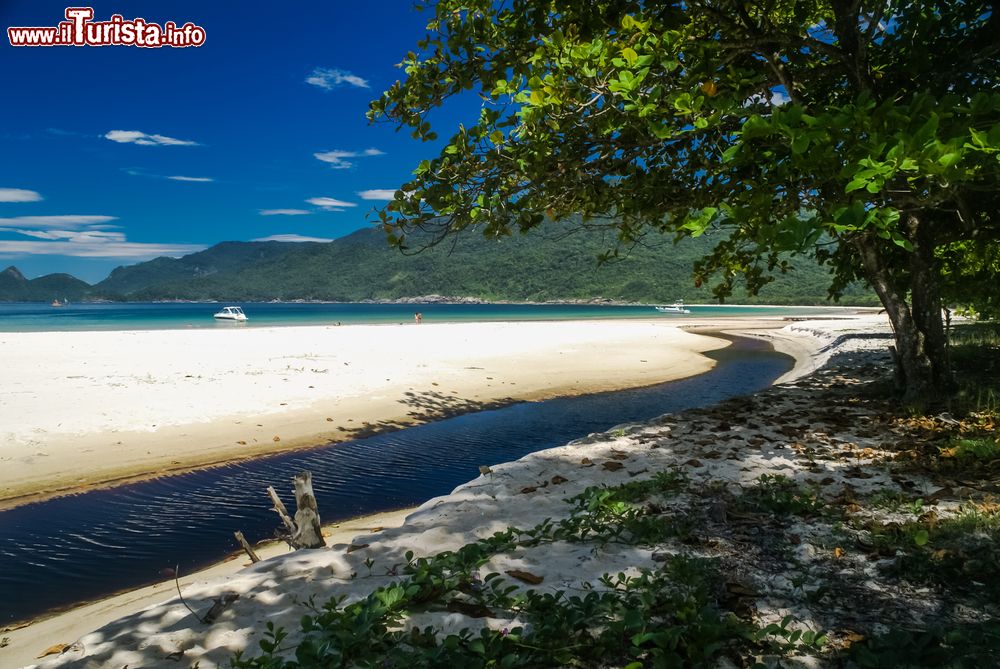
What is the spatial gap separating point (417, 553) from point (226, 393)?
40.9 feet

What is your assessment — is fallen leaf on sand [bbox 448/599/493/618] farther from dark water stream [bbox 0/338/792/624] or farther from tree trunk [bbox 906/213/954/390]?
tree trunk [bbox 906/213/954/390]

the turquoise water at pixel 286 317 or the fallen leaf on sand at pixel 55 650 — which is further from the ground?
the turquoise water at pixel 286 317

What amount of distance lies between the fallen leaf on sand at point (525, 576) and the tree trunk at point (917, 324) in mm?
7642

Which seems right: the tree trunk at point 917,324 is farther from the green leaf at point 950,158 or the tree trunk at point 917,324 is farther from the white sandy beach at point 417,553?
the green leaf at point 950,158

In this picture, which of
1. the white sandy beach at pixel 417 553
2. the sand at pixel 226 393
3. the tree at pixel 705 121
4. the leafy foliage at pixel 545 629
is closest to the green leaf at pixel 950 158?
the tree at pixel 705 121

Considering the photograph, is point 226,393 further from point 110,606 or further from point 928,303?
point 928,303

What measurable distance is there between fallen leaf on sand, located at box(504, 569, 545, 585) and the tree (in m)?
2.82

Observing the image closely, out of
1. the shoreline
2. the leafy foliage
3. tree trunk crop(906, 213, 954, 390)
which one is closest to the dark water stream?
the shoreline

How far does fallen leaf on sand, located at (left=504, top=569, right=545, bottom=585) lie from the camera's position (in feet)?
12.7

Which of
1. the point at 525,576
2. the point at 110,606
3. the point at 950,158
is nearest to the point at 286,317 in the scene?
the point at 110,606

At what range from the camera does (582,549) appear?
14.5 ft

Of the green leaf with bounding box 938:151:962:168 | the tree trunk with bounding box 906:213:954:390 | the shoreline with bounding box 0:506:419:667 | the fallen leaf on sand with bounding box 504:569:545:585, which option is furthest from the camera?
the tree trunk with bounding box 906:213:954:390

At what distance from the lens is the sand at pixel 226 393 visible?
35.0 ft

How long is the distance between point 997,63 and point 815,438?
234 inches
